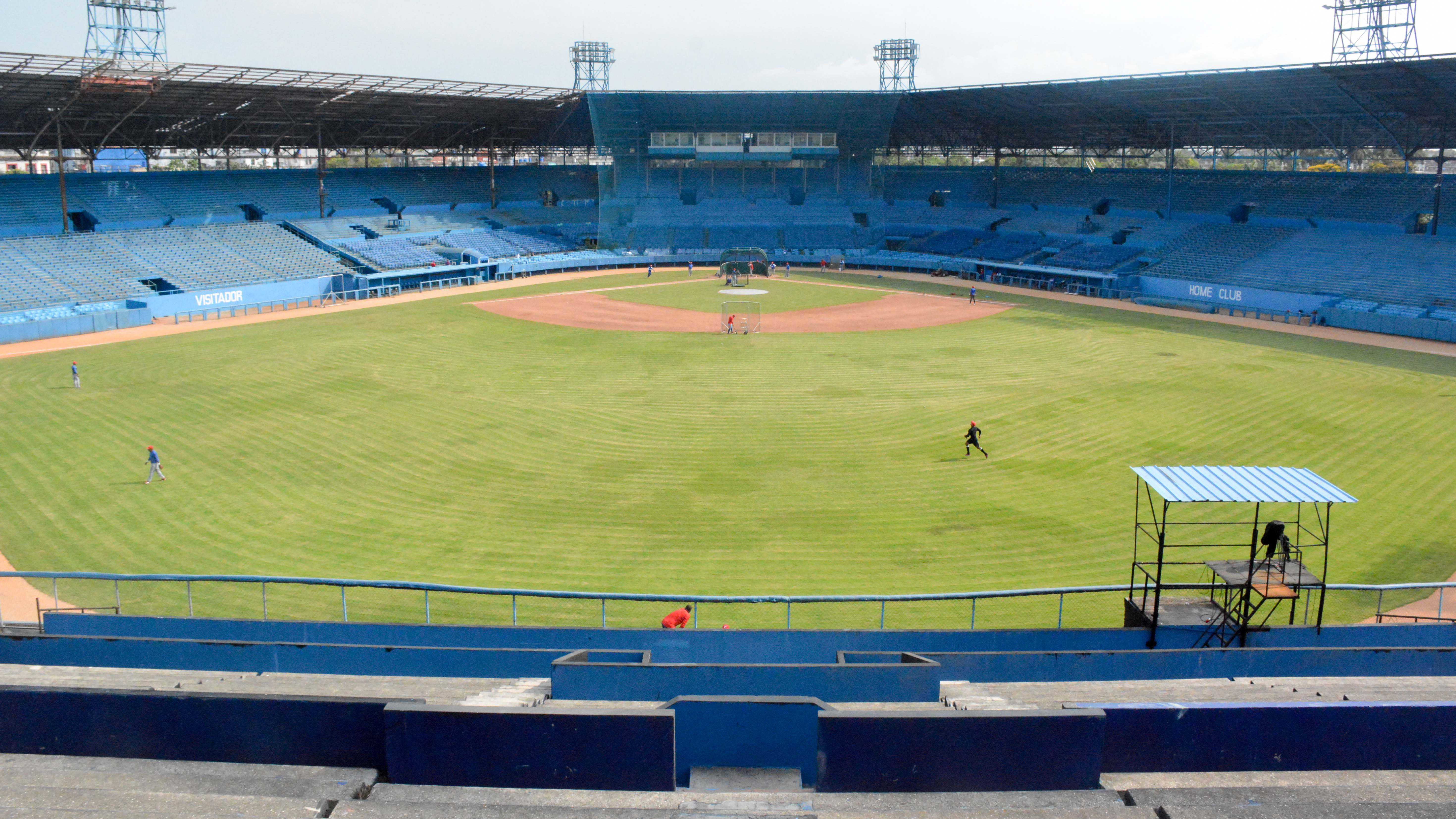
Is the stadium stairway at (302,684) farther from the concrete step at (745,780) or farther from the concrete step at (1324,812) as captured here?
the concrete step at (1324,812)

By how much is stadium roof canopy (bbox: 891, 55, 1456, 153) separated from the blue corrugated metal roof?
4983 centimetres

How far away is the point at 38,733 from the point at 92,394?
1384 inches

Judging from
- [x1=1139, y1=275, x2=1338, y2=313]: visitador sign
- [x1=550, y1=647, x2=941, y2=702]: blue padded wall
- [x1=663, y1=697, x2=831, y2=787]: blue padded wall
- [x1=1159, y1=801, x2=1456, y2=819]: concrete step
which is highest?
[x1=1139, y1=275, x2=1338, y2=313]: visitador sign

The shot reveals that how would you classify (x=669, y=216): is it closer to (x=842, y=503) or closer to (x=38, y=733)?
(x=842, y=503)

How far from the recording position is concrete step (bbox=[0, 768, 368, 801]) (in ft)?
20.5

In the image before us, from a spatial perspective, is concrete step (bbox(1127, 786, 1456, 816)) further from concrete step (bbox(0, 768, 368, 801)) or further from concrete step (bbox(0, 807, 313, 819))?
concrete step (bbox(0, 807, 313, 819))

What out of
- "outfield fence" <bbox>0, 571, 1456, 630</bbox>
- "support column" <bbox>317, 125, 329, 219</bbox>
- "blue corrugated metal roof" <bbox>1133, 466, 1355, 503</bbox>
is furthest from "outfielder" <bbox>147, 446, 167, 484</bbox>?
"support column" <bbox>317, 125, 329, 219</bbox>

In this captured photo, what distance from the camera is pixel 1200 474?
49.5 feet

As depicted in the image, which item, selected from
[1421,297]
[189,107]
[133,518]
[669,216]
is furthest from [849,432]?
[669,216]

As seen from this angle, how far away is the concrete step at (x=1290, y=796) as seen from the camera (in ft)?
19.5

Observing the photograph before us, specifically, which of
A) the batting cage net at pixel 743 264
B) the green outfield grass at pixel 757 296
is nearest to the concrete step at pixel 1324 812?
the green outfield grass at pixel 757 296

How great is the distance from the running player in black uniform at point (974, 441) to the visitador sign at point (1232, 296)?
38255 millimetres

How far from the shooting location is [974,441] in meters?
28.5

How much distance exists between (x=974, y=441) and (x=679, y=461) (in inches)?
341
